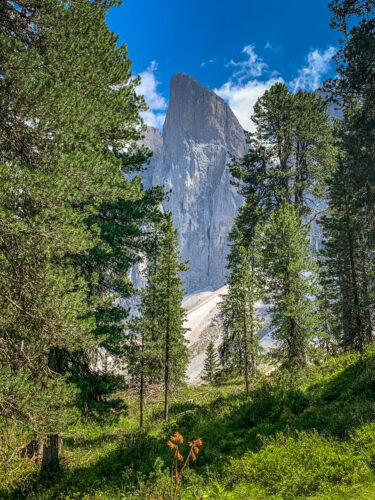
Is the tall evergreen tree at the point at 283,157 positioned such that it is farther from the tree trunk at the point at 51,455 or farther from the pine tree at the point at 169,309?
the tree trunk at the point at 51,455

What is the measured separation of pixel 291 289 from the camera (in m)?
16.2

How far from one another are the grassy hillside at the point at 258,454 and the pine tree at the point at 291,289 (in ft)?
14.0

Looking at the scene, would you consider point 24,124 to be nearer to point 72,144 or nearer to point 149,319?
point 72,144

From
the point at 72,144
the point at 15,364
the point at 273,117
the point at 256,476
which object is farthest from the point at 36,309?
the point at 273,117

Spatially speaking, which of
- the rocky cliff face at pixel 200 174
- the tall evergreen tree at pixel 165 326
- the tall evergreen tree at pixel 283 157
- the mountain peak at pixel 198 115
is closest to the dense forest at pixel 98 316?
the tall evergreen tree at pixel 165 326

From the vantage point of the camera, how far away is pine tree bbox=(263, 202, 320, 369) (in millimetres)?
15703

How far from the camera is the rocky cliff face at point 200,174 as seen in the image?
158 metres

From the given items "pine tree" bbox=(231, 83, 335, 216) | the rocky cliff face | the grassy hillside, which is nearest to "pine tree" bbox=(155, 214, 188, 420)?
the grassy hillside

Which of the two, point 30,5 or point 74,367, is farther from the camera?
point 74,367

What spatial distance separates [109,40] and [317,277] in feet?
47.5

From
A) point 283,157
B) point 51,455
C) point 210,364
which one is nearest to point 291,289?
point 283,157

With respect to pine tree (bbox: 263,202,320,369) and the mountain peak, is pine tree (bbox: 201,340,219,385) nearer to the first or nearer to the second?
pine tree (bbox: 263,202,320,369)

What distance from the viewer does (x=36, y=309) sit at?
5.36 meters

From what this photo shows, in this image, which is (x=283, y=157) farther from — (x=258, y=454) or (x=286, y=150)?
(x=258, y=454)
